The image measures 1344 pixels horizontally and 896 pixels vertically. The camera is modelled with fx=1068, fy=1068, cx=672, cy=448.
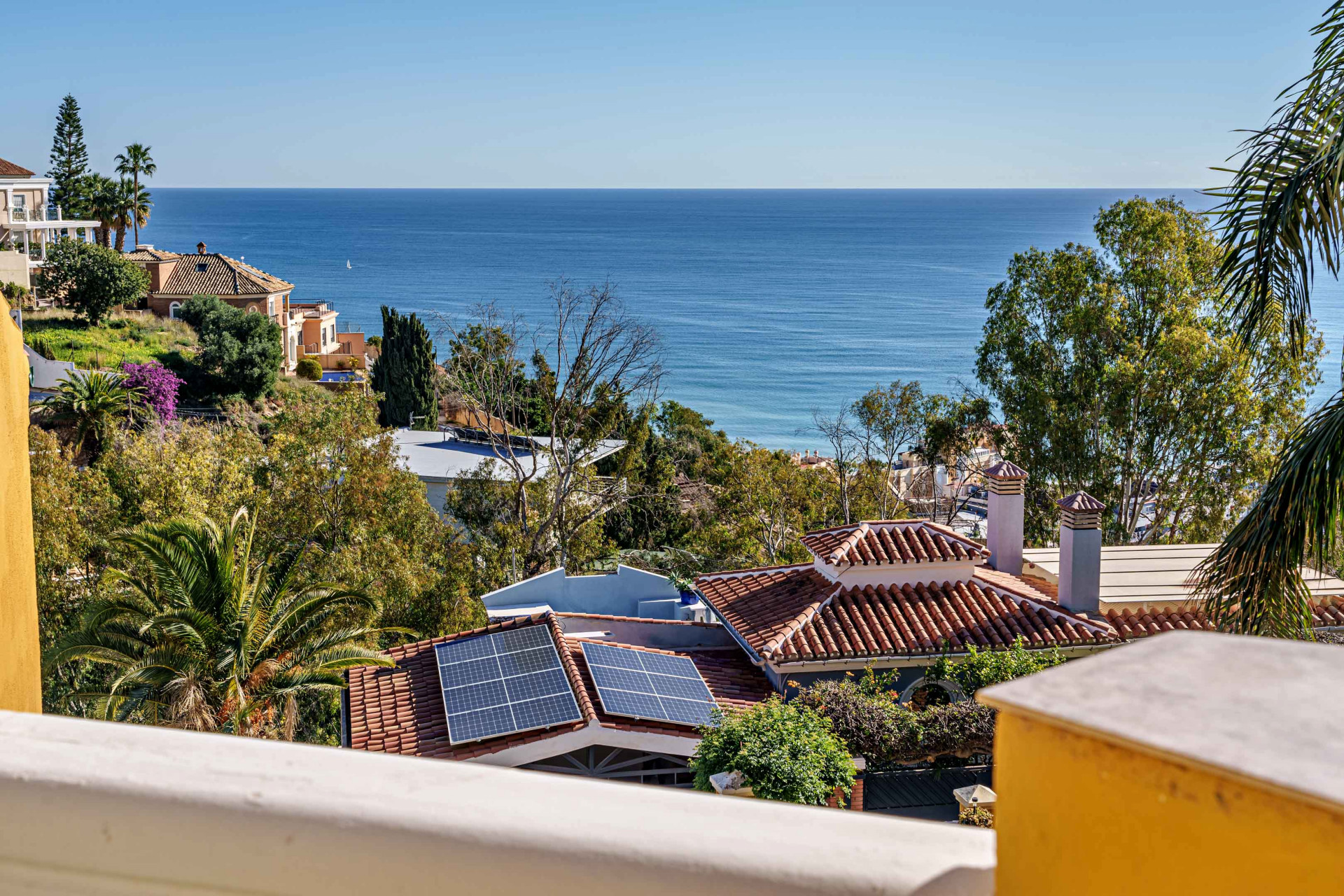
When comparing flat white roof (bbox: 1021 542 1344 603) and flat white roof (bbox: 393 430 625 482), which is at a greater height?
flat white roof (bbox: 1021 542 1344 603)

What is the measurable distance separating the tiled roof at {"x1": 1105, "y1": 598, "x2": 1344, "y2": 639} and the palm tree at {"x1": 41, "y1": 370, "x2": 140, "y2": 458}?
30833 mm

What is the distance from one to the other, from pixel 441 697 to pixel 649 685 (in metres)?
2.81

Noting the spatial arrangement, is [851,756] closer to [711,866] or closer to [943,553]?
[943,553]

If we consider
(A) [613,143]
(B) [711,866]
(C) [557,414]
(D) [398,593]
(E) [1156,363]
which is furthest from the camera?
A: (A) [613,143]

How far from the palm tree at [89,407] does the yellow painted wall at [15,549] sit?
36.0 m

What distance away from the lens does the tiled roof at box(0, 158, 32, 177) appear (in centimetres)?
5919

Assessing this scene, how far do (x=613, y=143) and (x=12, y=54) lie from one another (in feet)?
323

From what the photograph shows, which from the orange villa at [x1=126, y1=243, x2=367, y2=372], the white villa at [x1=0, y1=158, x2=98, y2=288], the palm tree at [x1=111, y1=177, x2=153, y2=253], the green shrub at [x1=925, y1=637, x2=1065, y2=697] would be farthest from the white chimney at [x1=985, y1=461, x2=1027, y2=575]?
the palm tree at [x1=111, y1=177, x2=153, y2=253]

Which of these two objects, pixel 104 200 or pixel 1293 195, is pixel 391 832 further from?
pixel 104 200

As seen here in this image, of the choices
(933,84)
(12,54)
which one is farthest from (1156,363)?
(12,54)

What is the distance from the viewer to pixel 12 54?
127188 mm

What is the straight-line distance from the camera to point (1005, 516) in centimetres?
1816

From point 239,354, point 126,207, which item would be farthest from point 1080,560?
point 126,207

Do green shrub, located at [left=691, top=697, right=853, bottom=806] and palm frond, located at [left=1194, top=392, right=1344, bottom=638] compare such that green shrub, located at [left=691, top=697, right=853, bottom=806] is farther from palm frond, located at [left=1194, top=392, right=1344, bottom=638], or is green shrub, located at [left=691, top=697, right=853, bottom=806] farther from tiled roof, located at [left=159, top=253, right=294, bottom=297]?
tiled roof, located at [left=159, top=253, right=294, bottom=297]
